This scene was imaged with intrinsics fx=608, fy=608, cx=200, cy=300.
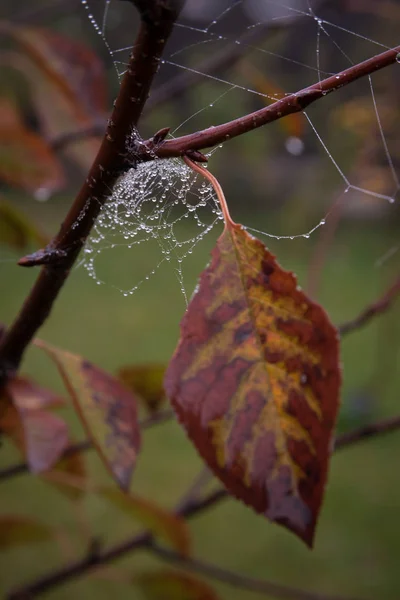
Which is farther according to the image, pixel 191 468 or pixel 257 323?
pixel 191 468

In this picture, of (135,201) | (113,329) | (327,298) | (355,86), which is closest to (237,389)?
(135,201)

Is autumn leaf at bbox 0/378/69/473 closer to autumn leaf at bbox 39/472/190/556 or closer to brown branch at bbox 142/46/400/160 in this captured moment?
autumn leaf at bbox 39/472/190/556

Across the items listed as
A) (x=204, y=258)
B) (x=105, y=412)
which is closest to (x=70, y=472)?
(x=105, y=412)

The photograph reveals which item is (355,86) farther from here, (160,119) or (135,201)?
(135,201)


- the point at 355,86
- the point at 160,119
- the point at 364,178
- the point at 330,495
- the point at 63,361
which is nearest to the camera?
the point at 63,361

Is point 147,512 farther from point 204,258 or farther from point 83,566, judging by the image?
point 204,258

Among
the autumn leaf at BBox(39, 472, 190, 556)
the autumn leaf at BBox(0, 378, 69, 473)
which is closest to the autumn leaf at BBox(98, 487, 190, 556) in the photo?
the autumn leaf at BBox(39, 472, 190, 556)
